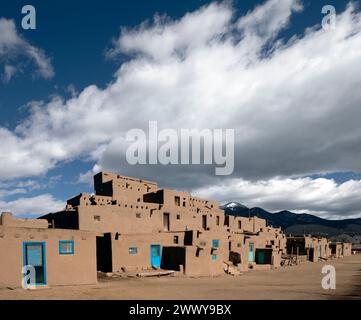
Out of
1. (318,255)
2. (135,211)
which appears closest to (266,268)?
(135,211)

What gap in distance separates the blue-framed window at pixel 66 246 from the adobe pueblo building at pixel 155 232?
8264mm

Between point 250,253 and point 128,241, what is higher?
point 128,241

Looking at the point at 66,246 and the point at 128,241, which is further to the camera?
the point at 128,241

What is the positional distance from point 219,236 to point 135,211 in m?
11.2

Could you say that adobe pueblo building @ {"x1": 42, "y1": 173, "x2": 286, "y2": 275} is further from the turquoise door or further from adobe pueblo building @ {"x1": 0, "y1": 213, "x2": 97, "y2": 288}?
adobe pueblo building @ {"x1": 0, "y1": 213, "x2": 97, "y2": 288}

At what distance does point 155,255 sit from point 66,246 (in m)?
14.0

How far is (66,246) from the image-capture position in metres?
23.5

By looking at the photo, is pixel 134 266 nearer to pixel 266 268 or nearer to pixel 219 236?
pixel 219 236

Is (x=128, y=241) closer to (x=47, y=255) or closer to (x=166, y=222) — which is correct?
(x=47, y=255)

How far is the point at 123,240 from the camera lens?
108 ft

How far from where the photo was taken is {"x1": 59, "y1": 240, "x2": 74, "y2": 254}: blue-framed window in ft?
76.0

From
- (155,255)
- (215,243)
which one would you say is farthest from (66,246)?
(215,243)

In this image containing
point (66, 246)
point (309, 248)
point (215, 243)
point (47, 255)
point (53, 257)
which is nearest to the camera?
point (47, 255)

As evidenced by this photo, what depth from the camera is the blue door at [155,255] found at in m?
35.4
